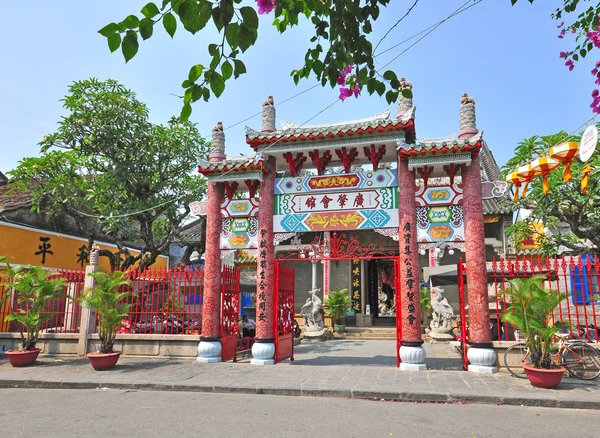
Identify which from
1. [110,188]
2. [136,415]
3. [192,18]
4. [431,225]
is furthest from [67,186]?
[192,18]

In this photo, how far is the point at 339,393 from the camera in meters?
7.00

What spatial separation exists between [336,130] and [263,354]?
513 centimetres

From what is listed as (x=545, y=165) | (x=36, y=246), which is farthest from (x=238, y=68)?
(x=36, y=246)

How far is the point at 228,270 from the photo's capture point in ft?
34.5

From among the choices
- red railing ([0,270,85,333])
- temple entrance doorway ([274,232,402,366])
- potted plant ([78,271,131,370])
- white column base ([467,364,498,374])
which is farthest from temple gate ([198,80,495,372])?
temple entrance doorway ([274,232,402,366])

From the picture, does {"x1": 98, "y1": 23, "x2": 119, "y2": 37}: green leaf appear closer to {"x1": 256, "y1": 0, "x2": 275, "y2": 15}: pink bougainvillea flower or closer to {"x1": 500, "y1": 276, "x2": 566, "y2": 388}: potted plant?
{"x1": 256, "y1": 0, "x2": 275, "y2": 15}: pink bougainvillea flower

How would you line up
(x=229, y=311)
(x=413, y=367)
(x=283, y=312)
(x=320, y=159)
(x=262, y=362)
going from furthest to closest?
(x=283, y=312) < (x=229, y=311) < (x=320, y=159) < (x=262, y=362) < (x=413, y=367)

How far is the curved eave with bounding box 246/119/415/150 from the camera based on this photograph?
29.7 ft

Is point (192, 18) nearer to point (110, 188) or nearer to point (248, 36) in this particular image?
point (248, 36)

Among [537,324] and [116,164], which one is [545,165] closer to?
[537,324]

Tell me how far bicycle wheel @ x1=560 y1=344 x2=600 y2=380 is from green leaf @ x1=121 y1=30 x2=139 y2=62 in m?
8.28

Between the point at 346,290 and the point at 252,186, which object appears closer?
the point at 252,186

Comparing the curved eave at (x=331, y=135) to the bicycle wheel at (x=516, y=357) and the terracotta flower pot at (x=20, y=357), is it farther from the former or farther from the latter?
the terracotta flower pot at (x=20, y=357)

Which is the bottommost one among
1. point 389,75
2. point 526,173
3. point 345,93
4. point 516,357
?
point 516,357
